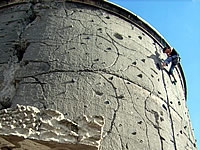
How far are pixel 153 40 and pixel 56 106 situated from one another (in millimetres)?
2058

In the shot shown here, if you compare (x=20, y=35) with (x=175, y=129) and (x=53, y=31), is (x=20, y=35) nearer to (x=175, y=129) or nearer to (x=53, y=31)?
(x=53, y=31)

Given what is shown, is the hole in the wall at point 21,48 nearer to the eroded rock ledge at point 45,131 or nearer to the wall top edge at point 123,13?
the wall top edge at point 123,13

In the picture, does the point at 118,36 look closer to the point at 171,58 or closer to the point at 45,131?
the point at 171,58

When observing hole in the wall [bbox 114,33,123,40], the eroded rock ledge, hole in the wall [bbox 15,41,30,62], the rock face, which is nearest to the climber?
Answer: the rock face

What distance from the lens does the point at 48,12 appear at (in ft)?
17.7

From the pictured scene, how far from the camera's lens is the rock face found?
4.25 metres

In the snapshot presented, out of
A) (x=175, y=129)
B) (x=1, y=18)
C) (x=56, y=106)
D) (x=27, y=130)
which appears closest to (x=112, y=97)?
(x=56, y=106)

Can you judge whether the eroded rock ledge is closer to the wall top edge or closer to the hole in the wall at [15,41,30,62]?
the hole in the wall at [15,41,30,62]

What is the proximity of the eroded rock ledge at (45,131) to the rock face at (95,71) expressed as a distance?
1.21 ft

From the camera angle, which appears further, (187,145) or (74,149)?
(187,145)

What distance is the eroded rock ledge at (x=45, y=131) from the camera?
3.27 meters

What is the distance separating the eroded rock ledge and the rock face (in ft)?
1.21

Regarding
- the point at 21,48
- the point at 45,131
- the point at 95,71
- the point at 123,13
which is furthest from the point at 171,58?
the point at 45,131

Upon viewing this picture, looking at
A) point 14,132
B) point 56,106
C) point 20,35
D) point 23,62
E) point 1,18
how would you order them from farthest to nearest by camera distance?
point 1,18
point 20,35
point 23,62
point 56,106
point 14,132
